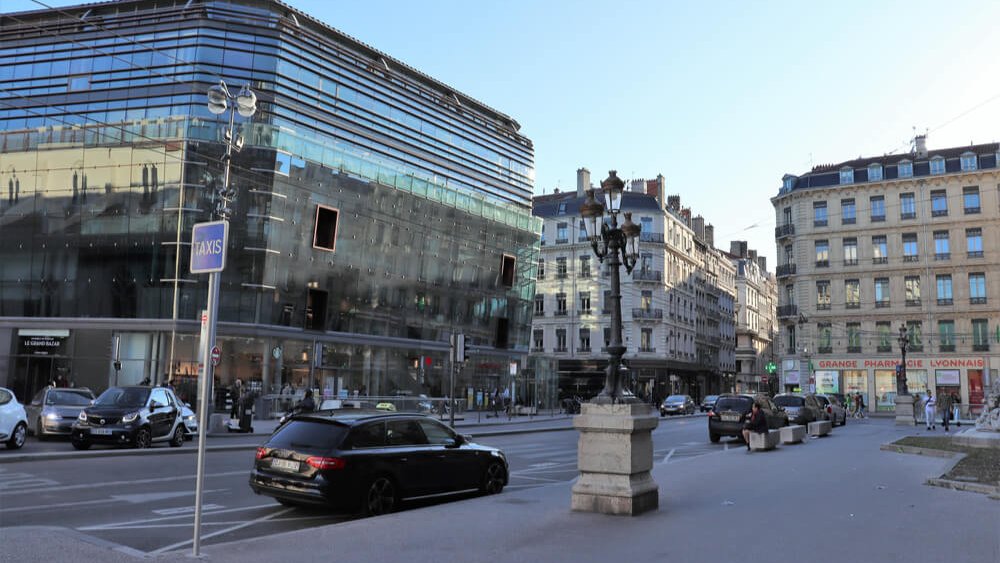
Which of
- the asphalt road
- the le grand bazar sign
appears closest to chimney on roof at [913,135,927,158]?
the le grand bazar sign

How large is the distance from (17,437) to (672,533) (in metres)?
15.6

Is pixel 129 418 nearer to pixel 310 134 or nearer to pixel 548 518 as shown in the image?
pixel 548 518

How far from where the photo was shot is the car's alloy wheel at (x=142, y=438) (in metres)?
17.9

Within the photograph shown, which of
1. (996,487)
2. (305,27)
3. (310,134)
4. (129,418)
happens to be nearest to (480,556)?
(996,487)

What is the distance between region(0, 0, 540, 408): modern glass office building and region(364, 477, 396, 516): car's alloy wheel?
23017mm

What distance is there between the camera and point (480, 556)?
689 cm

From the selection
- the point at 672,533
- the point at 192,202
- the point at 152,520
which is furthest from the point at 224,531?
the point at 192,202

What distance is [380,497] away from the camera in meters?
9.97

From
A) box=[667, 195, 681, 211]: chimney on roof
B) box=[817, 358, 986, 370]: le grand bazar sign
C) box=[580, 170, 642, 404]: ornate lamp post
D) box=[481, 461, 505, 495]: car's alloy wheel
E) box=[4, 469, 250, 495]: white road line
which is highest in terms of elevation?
box=[667, 195, 681, 211]: chimney on roof

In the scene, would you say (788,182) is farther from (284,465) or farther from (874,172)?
(284,465)

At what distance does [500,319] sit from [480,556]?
4717 cm

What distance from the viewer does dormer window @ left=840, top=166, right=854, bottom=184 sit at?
62.2 metres

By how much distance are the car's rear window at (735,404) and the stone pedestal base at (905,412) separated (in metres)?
17.3

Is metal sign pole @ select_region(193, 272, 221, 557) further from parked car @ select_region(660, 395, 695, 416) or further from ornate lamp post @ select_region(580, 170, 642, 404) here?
parked car @ select_region(660, 395, 695, 416)
